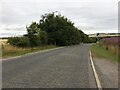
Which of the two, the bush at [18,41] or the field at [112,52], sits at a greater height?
the bush at [18,41]

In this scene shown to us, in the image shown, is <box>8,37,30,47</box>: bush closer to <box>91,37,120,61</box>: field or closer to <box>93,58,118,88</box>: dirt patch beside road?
<box>91,37,120,61</box>: field

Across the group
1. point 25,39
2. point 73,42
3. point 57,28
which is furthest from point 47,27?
point 25,39

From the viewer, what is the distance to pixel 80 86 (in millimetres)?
10531

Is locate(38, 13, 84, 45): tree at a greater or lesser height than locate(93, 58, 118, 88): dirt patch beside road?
greater

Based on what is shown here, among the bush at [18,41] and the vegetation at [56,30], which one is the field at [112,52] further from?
the vegetation at [56,30]

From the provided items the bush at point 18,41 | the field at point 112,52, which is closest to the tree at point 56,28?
the bush at point 18,41

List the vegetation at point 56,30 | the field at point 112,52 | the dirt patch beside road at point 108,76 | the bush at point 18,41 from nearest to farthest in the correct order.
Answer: the dirt patch beside road at point 108,76 → the field at point 112,52 → the bush at point 18,41 → the vegetation at point 56,30

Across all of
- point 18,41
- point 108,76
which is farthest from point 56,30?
point 108,76

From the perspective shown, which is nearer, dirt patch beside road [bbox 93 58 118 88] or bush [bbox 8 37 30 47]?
dirt patch beside road [bbox 93 58 118 88]

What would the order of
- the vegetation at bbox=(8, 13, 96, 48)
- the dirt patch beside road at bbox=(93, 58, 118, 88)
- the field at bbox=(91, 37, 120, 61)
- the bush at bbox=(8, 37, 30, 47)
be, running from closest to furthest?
the dirt patch beside road at bbox=(93, 58, 118, 88) → the field at bbox=(91, 37, 120, 61) → the bush at bbox=(8, 37, 30, 47) → the vegetation at bbox=(8, 13, 96, 48)

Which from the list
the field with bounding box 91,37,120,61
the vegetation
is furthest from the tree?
the field with bounding box 91,37,120,61

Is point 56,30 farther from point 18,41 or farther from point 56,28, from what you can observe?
point 18,41

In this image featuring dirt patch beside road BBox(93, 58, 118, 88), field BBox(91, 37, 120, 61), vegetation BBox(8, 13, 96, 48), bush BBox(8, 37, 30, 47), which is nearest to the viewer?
dirt patch beside road BBox(93, 58, 118, 88)

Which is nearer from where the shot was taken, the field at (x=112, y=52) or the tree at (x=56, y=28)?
the field at (x=112, y=52)
